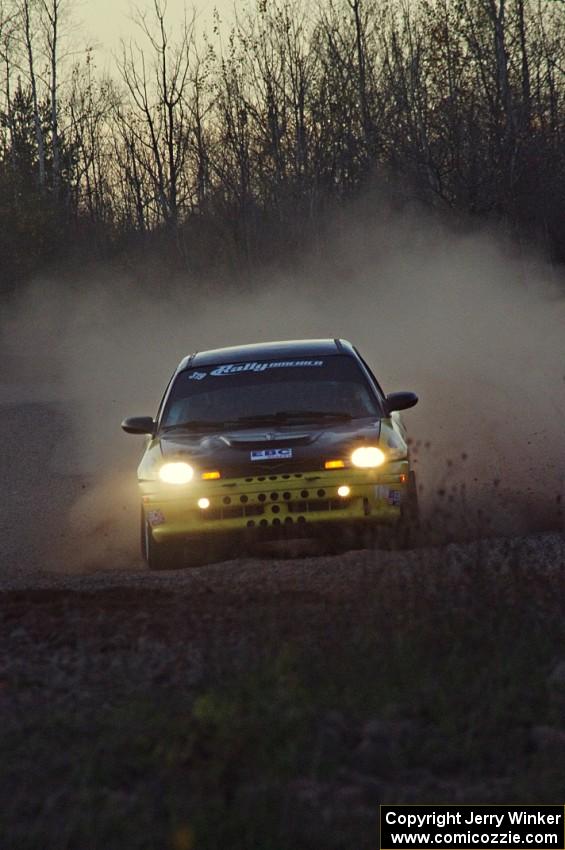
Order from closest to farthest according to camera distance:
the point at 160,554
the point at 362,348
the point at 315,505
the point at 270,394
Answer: the point at 315,505 < the point at 160,554 < the point at 270,394 < the point at 362,348

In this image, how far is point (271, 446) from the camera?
991 cm

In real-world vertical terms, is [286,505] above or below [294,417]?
below

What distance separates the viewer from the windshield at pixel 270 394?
35.1 feet

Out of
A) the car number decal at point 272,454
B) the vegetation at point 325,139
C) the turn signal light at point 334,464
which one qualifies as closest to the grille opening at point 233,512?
the car number decal at point 272,454

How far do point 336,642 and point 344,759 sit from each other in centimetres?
152

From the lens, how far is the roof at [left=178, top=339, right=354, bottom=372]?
11609 millimetres

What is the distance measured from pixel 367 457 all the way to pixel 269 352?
2.14 metres

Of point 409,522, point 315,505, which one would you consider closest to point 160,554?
point 315,505

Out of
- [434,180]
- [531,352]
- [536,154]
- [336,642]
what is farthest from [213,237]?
[336,642]

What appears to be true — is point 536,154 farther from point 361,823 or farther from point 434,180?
point 361,823

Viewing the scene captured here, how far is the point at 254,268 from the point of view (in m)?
40.2

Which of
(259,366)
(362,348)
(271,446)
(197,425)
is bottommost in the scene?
(271,446)

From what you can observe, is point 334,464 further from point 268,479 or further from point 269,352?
point 269,352

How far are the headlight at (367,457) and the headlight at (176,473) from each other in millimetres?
1160
